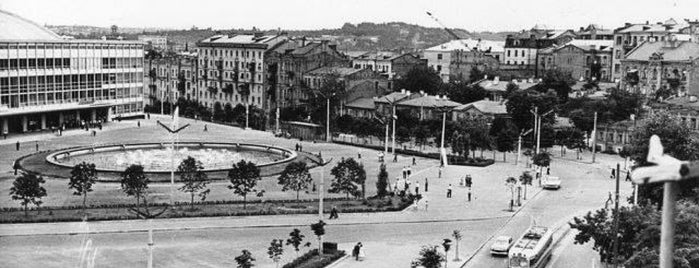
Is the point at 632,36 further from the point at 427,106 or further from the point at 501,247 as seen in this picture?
the point at 501,247

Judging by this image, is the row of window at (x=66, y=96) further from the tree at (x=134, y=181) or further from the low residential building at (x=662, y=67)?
the low residential building at (x=662, y=67)

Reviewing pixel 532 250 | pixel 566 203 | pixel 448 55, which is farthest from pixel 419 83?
pixel 532 250

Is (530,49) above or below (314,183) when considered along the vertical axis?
above

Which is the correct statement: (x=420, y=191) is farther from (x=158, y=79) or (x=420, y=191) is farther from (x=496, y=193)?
(x=158, y=79)

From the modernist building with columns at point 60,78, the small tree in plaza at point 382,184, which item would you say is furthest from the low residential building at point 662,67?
the modernist building with columns at point 60,78

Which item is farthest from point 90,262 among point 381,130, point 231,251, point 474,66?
point 474,66

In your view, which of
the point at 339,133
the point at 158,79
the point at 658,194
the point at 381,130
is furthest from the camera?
the point at 158,79
